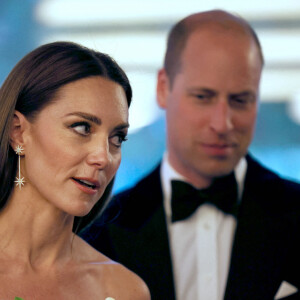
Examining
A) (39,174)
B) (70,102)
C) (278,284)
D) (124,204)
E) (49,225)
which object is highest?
(70,102)

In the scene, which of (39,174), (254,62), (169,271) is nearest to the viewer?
(39,174)

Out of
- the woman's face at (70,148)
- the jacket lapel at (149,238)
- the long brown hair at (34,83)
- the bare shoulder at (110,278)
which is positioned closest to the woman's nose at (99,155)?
the woman's face at (70,148)

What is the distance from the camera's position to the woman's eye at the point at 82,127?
2.19 meters

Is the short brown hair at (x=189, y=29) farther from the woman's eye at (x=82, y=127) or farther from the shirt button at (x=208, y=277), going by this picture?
the woman's eye at (x=82, y=127)

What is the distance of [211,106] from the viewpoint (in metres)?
3.14

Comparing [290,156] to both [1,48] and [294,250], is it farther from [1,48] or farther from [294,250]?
[1,48]

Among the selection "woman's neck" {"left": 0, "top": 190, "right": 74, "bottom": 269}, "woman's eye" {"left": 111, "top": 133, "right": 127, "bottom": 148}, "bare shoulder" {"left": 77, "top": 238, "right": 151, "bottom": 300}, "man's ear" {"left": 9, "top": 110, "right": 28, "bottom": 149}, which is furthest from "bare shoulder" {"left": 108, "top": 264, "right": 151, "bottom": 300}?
"man's ear" {"left": 9, "top": 110, "right": 28, "bottom": 149}

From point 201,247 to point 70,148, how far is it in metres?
1.13

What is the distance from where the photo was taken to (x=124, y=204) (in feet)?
10.3

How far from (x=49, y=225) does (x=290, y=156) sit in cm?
162

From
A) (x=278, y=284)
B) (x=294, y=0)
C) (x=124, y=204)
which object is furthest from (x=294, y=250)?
(x=294, y=0)

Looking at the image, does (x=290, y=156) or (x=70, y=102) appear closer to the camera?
(x=70, y=102)

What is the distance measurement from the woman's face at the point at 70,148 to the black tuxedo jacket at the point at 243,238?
71cm

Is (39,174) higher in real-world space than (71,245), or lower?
higher
